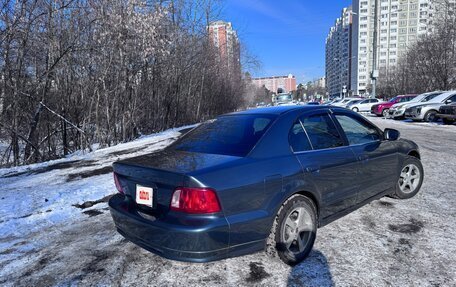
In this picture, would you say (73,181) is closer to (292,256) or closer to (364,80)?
(292,256)

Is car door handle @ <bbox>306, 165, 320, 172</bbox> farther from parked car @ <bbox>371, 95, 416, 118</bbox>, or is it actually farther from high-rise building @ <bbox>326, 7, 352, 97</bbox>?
high-rise building @ <bbox>326, 7, 352, 97</bbox>

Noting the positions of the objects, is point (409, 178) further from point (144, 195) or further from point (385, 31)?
point (385, 31)

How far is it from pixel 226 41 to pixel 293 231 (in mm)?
28189

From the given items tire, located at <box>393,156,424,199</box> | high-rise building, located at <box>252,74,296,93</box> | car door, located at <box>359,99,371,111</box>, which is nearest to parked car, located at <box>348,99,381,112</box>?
car door, located at <box>359,99,371,111</box>

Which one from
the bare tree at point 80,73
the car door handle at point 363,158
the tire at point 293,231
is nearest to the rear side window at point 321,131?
the car door handle at point 363,158

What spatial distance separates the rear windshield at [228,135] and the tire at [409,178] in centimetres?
279

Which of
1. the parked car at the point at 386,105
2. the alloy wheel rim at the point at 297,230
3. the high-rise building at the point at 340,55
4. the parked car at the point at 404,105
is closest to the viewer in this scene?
the alloy wheel rim at the point at 297,230

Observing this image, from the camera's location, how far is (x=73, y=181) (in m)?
6.80

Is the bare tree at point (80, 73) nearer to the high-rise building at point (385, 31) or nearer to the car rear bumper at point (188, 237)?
the car rear bumper at point (188, 237)

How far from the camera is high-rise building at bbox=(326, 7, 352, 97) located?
126938 mm

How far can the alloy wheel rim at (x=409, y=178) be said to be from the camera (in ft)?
16.4

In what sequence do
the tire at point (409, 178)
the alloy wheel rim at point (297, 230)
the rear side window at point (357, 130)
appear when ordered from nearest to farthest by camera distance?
1. the alloy wheel rim at point (297, 230)
2. the rear side window at point (357, 130)
3. the tire at point (409, 178)

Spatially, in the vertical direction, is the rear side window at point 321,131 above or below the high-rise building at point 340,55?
below

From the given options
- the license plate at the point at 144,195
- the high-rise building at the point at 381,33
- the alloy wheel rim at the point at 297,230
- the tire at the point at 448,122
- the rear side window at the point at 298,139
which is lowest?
the alloy wheel rim at the point at 297,230
